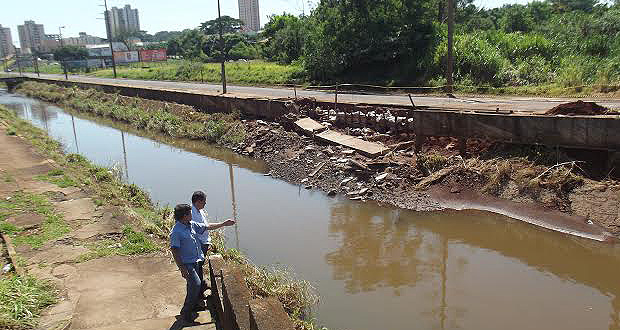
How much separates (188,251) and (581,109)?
1038cm

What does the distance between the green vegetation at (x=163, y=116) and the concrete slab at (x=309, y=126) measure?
317cm

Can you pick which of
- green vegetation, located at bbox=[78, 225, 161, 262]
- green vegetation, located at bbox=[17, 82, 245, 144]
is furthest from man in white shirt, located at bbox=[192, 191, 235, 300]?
green vegetation, located at bbox=[17, 82, 245, 144]

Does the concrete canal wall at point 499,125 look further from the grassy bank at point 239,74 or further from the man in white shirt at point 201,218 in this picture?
the grassy bank at point 239,74

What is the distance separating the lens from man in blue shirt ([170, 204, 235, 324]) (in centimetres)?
576

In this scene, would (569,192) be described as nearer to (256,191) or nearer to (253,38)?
(256,191)

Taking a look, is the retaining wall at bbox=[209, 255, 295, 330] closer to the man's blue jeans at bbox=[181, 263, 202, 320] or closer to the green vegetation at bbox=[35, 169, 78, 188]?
the man's blue jeans at bbox=[181, 263, 202, 320]

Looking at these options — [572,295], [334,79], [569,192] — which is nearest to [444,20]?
[334,79]

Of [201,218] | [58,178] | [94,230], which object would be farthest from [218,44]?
[201,218]

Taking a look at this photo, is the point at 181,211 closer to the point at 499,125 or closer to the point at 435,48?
the point at 499,125

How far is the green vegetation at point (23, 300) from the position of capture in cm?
609

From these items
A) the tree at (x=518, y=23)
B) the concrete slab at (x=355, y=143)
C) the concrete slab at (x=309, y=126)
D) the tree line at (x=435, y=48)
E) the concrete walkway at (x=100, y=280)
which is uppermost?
the tree at (x=518, y=23)

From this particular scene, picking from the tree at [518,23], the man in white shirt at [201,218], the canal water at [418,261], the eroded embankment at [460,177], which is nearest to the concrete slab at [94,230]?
the canal water at [418,261]

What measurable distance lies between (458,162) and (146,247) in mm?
8663

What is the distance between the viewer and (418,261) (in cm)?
956
